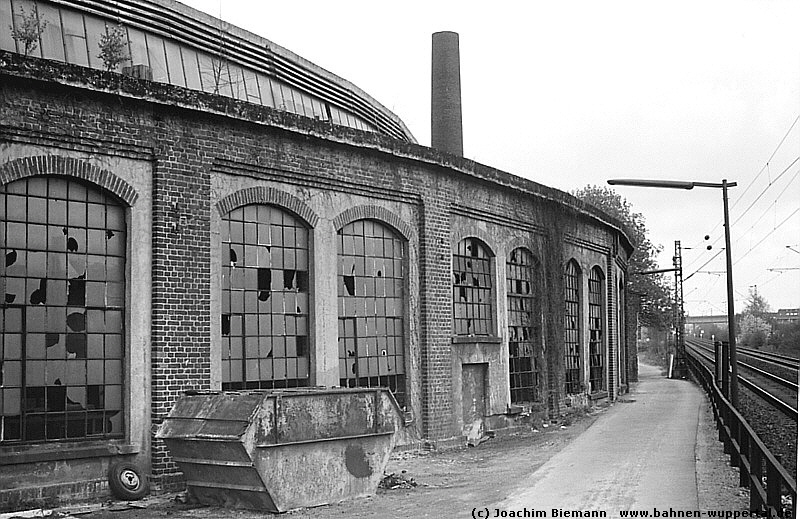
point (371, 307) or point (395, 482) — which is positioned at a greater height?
point (371, 307)

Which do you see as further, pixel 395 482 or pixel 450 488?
pixel 395 482

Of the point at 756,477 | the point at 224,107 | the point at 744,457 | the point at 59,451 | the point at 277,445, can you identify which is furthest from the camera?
the point at 224,107

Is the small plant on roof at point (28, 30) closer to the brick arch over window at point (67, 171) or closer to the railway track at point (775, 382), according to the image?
the brick arch over window at point (67, 171)

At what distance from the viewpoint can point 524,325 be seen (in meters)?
23.0

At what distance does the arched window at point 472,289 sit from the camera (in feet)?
65.6

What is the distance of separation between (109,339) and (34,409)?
1.38 m

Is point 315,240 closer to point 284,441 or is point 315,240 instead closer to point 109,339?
point 109,339

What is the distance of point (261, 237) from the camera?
49.7 feet

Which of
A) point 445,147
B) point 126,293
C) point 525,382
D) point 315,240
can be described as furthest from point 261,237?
point 445,147

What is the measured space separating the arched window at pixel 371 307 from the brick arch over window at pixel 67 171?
462 cm

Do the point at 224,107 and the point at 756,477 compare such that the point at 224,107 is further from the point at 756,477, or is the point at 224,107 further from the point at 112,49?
the point at 756,477

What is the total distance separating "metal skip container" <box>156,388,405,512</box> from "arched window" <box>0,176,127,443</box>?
145 centimetres

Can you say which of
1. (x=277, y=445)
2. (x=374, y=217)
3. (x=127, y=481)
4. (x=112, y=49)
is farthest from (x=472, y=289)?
(x=277, y=445)

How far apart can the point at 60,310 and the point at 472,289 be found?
10.1 m
